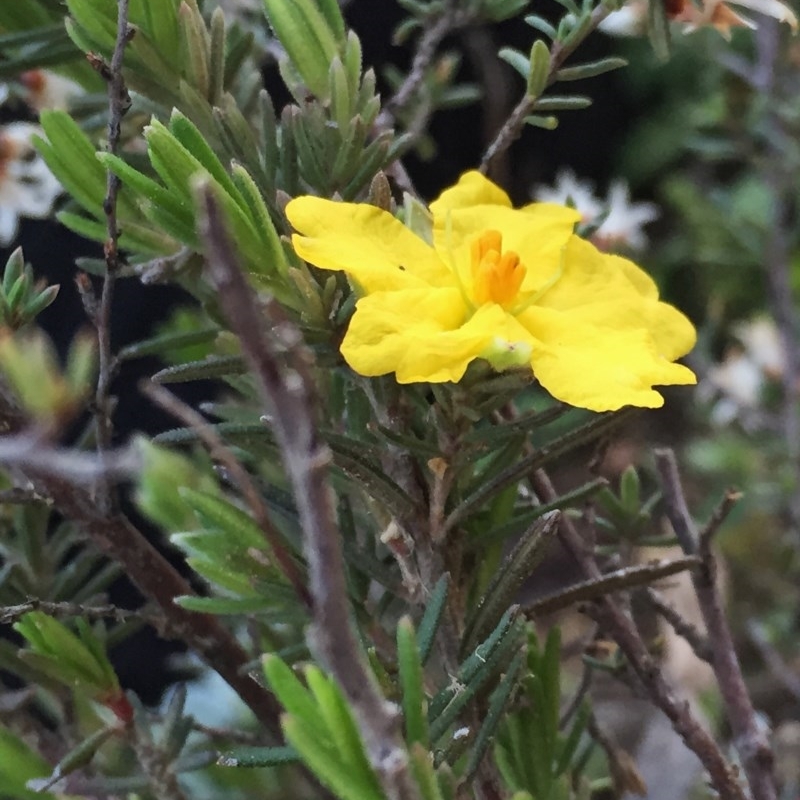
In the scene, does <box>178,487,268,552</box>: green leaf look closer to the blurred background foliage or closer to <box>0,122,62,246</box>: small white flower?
the blurred background foliage

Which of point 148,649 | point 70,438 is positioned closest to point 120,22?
point 70,438

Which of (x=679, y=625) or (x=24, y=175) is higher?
(x=24, y=175)

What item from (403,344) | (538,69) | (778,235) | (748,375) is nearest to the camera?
(403,344)

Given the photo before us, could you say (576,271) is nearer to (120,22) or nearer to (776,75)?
(120,22)

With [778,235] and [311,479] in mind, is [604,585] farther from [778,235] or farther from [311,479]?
[778,235]

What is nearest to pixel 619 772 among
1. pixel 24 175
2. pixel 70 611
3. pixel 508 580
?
pixel 508 580

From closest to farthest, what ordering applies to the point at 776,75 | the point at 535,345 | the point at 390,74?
the point at 535,345 → the point at 390,74 → the point at 776,75

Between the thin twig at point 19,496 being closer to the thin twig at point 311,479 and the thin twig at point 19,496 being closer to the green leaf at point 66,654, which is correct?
the green leaf at point 66,654

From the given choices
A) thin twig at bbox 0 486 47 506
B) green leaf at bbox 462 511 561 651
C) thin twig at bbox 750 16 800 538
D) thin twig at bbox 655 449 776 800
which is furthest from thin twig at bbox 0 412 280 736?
thin twig at bbox 750 16 800 538
